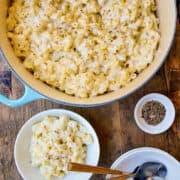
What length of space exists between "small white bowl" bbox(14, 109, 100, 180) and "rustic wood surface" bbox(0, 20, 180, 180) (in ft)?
0.13

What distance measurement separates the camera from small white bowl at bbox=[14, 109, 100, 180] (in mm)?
1425

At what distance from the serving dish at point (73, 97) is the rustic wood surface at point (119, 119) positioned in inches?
5.3

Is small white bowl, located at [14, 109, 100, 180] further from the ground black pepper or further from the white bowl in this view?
Result: the ground black pepper

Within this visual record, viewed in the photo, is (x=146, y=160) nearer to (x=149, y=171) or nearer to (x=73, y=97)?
(x=149, y=171)

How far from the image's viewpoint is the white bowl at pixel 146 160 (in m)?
1.42

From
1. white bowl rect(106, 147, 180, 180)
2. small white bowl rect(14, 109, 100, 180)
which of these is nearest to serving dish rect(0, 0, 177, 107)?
small white bowl rect(14, 109, 100, 180)

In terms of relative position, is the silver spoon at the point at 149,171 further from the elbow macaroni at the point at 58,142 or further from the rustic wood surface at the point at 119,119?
the elbow macaroni at the point at 58,142

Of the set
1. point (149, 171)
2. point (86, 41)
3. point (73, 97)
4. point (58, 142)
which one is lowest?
point (149, 171)

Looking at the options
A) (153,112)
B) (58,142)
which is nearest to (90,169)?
(58,142)

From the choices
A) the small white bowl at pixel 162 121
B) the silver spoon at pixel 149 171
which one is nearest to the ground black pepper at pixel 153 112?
the small white bowl at pixel 162 121

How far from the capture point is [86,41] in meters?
1.32

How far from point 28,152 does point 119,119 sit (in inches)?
12.2

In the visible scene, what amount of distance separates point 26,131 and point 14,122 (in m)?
0.06

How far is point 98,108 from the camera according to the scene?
1458 millimetres
